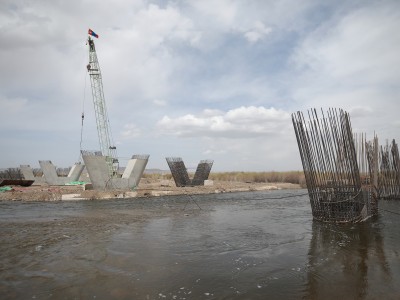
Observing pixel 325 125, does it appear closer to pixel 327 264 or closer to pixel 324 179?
pixel 324 179

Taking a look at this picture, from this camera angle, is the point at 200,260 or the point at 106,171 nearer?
the point at 200,260

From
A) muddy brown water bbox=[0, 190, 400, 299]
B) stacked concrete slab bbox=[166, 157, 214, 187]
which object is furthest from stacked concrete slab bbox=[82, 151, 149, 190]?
muddy brown water bbox=[0, 190, 400, 299]

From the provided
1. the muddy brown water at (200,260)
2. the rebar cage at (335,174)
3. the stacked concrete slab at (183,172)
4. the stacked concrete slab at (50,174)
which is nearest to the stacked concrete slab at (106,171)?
the stacked concrete slab at (183,172)

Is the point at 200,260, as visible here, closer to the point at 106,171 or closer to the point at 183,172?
the point at 106,171

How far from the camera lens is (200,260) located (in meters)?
7.30

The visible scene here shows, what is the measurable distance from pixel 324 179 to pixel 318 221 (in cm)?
214

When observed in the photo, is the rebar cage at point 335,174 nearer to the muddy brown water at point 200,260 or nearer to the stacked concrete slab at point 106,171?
the muddy brown water at point 200,260

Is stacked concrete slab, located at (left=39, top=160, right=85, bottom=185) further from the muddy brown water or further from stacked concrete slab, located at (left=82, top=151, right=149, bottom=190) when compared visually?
the muddy brown water

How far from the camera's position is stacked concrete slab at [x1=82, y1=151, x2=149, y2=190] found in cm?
2731

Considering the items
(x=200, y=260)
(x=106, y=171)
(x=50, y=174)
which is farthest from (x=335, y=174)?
(x=50, y=174)

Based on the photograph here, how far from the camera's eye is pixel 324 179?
1075cm

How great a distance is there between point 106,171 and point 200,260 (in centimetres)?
2223

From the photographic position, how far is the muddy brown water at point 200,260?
5.50 meters

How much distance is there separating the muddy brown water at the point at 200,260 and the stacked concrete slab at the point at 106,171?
14970 mm
